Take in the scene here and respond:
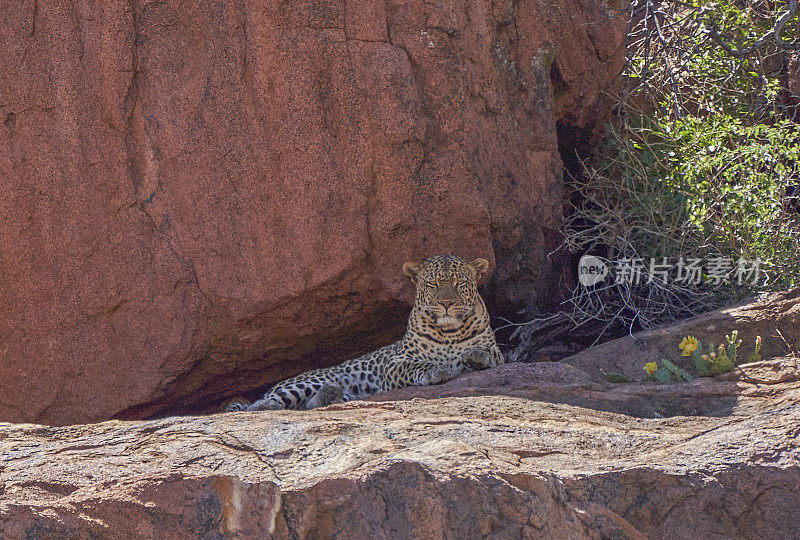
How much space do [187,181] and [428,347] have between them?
2.51 m

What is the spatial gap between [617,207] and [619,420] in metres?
3.71

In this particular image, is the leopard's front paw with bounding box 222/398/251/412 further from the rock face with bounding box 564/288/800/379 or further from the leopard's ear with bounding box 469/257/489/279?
the rock face with bounding box 564/288/800/379

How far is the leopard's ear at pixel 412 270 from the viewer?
7341mm

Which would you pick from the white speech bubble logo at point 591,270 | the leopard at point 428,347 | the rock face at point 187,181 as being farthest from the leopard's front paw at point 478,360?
the white speech bubble logo at point 591,270

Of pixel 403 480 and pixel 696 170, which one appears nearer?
pixel 403 480

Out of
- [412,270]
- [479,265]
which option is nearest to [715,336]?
[479,265]

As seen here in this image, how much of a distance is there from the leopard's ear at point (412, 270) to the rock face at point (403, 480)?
3003 millimetres

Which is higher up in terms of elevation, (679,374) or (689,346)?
(689,346)

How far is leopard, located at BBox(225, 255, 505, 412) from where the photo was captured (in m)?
7.30

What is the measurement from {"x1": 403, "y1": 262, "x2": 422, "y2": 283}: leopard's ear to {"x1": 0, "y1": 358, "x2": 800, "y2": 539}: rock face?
3.00m

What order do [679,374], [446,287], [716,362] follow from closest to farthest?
[716,362]
[679,374]
[446,287]

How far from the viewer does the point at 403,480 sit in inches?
147

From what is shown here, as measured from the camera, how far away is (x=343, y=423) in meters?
4.42

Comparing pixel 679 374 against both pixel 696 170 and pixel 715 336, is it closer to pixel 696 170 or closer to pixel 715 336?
pixel 715 336
